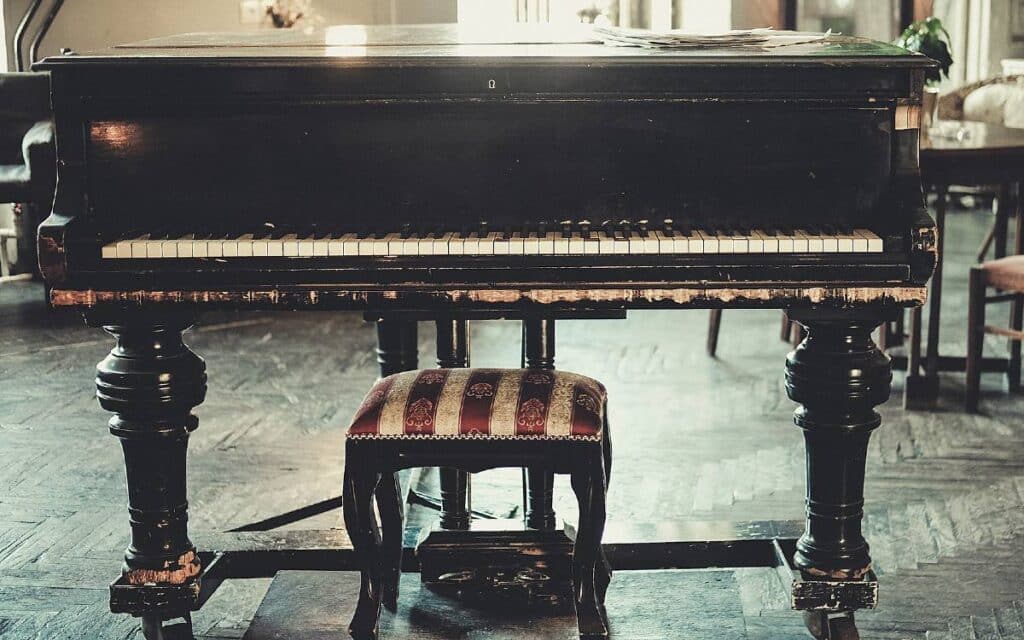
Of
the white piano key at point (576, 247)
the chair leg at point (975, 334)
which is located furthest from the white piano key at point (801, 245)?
the chair leg at point (975, 334)

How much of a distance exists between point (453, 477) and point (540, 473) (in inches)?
8.0

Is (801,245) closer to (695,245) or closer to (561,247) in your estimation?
(695,245)

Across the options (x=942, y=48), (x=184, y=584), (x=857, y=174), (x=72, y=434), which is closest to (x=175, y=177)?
(x=184, y=584)

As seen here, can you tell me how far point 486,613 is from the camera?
2.81m

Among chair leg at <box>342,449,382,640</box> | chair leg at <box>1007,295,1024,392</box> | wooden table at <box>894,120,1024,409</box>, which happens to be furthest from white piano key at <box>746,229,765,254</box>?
chair leg at <box>1007,295,1024,392</box>

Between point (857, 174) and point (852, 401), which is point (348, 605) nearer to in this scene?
point (852, 401)

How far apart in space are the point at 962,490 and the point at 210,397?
268 cm

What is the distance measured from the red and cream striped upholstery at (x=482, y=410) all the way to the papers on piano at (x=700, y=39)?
692 millimetres

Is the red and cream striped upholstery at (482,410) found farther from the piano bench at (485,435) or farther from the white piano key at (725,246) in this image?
the white piano key at (725,246)

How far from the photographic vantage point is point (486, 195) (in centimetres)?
244

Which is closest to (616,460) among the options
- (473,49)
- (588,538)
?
(588,538)

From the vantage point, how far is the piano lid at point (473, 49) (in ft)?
7.70

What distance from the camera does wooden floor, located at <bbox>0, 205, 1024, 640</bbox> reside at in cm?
307

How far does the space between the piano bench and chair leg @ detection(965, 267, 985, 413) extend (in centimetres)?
244
